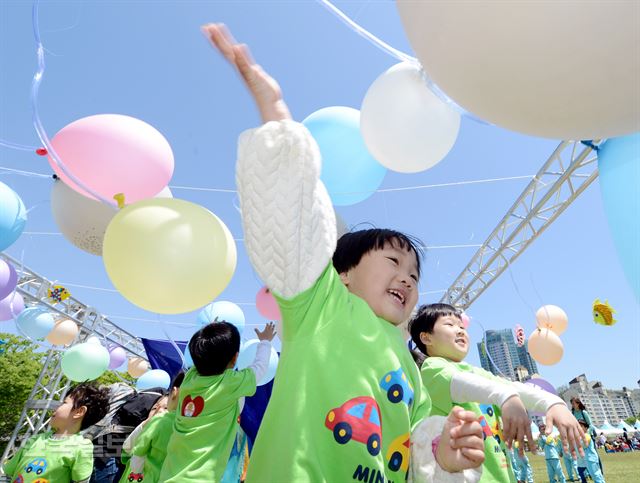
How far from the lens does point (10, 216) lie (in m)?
3.37

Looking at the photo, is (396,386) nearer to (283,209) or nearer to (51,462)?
(283,209)

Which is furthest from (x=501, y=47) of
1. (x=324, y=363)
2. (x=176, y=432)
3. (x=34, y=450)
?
(x=34, y=450)

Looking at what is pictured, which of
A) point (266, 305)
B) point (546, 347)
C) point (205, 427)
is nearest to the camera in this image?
point (205, 427)

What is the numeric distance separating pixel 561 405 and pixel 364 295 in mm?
752

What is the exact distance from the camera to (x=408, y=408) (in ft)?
3.15

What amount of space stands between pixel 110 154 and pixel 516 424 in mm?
2198

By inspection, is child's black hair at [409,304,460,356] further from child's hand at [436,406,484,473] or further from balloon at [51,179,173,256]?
balloon at [51,179,173,256]

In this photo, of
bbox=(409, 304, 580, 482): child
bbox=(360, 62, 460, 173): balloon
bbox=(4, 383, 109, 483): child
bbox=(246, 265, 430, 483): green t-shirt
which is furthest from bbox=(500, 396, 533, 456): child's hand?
bbox=(4, 383, 109, 483): child

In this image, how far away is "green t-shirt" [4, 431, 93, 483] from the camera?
2504mm

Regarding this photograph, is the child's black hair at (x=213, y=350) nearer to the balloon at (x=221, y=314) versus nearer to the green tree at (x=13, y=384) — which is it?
the balloon at (x=221, y=314)

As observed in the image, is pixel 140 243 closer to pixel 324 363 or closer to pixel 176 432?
pixel 176 432

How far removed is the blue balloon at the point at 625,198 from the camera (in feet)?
4.44

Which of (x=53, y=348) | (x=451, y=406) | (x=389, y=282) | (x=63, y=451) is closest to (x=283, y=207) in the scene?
(x=389, y=282)

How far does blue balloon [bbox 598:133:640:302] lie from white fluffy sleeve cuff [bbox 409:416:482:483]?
91 centimetres
